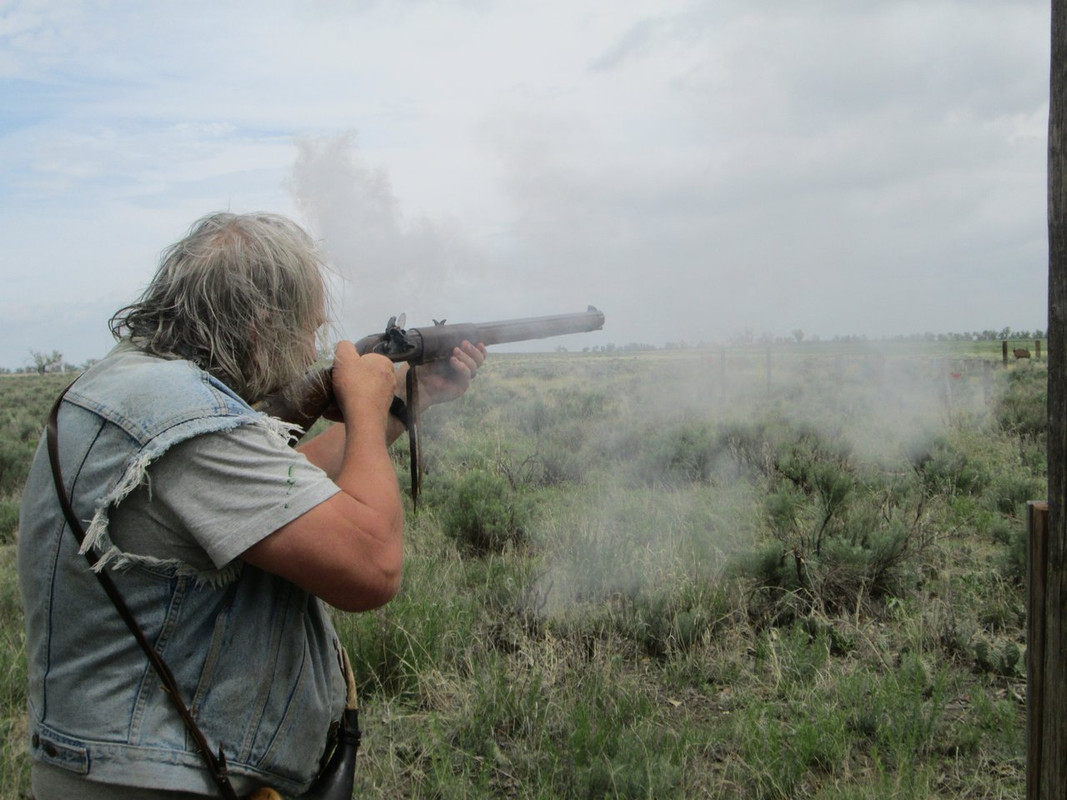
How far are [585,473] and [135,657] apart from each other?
289 inches

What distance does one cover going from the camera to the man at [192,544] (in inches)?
61.1

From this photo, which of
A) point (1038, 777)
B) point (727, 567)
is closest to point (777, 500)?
point (727, 567)

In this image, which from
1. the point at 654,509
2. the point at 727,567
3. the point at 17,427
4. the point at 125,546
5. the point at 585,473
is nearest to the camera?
the point at 125,546

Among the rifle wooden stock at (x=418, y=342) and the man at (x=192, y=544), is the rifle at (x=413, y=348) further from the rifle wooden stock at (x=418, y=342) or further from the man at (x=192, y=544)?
the man at (x=192, y=544)

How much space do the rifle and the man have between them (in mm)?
235

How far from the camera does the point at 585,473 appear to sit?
8828 millimetres

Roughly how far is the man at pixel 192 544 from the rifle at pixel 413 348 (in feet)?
0.77

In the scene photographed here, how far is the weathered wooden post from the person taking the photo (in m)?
1.54

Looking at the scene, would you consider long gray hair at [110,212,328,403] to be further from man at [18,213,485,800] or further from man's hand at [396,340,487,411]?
man's hand at [396,340,487,411]

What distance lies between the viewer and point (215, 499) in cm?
154

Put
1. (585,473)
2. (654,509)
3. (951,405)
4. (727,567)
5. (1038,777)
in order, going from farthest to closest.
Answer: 1. (951,405)
2. (585,473)
3. (654,509)
4. (727,567)
5. (1038,777)

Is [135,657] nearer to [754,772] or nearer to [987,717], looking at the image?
[754,772]

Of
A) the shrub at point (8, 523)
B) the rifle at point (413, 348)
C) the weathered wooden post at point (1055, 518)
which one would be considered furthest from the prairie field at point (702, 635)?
the weathered wooden post at point (1055, 518)

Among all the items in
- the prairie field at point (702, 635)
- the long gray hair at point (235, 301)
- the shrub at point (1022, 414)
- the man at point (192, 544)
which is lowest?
the prairie field at point (702, 635)
